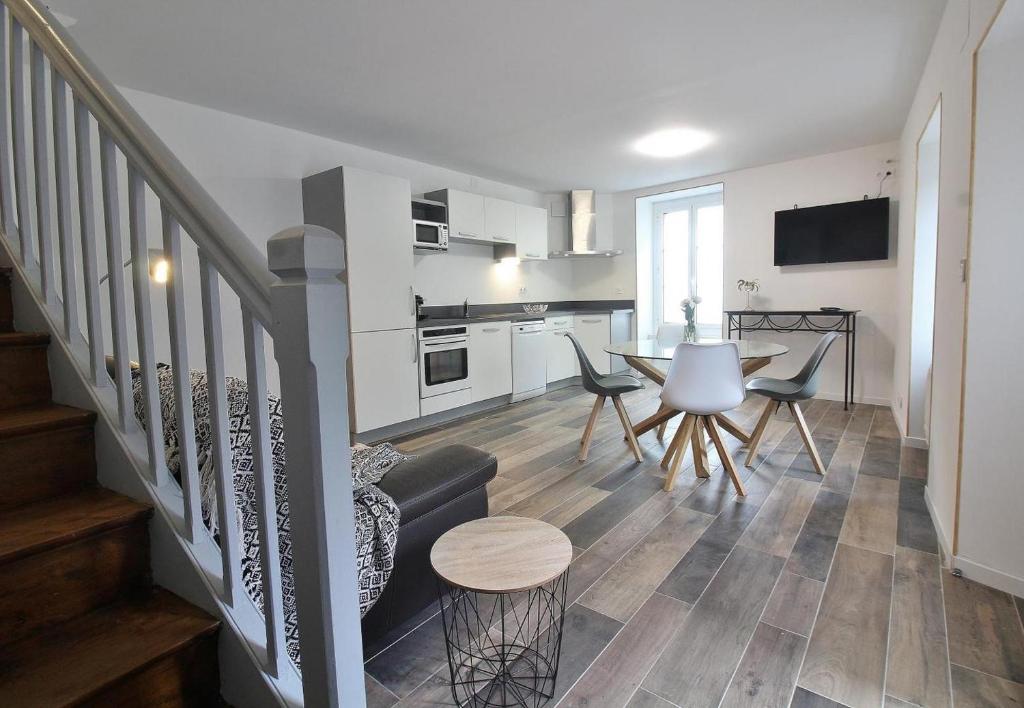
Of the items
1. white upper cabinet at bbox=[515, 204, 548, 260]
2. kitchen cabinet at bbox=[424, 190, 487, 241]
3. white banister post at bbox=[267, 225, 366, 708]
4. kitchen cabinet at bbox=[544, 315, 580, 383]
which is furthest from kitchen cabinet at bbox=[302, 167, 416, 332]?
white banister post at bbox=[267, 225, 366, 708]

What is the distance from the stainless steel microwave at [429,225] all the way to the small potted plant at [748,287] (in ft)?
10.9

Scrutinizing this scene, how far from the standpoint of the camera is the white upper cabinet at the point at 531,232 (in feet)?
19.5

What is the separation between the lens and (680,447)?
124 inches

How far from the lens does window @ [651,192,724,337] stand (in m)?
6.57

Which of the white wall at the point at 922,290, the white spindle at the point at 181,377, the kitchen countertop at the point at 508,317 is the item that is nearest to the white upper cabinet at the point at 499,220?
the kitchen countertop at the point at 508,317

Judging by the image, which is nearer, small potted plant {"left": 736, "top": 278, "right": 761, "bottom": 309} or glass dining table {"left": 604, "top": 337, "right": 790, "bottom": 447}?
glass dining table {"left": 604, "top": 337, "right": 790, "bottom": 447}

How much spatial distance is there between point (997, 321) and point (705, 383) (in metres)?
1.29

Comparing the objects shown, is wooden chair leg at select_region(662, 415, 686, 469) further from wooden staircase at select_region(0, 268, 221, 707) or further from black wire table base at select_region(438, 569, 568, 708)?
wooden staircase at select_region(0, 268, 221, 707)

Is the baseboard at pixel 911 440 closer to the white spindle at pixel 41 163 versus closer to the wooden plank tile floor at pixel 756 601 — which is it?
the wooden plank tile floor at pixel 756 601

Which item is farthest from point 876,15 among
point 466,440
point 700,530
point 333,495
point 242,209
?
point 242,209

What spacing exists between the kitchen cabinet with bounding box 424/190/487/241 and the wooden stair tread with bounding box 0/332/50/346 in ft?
12.9

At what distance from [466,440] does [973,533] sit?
3.13 meters

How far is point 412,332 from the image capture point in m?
4.42

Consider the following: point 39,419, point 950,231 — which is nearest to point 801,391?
point 950,231
